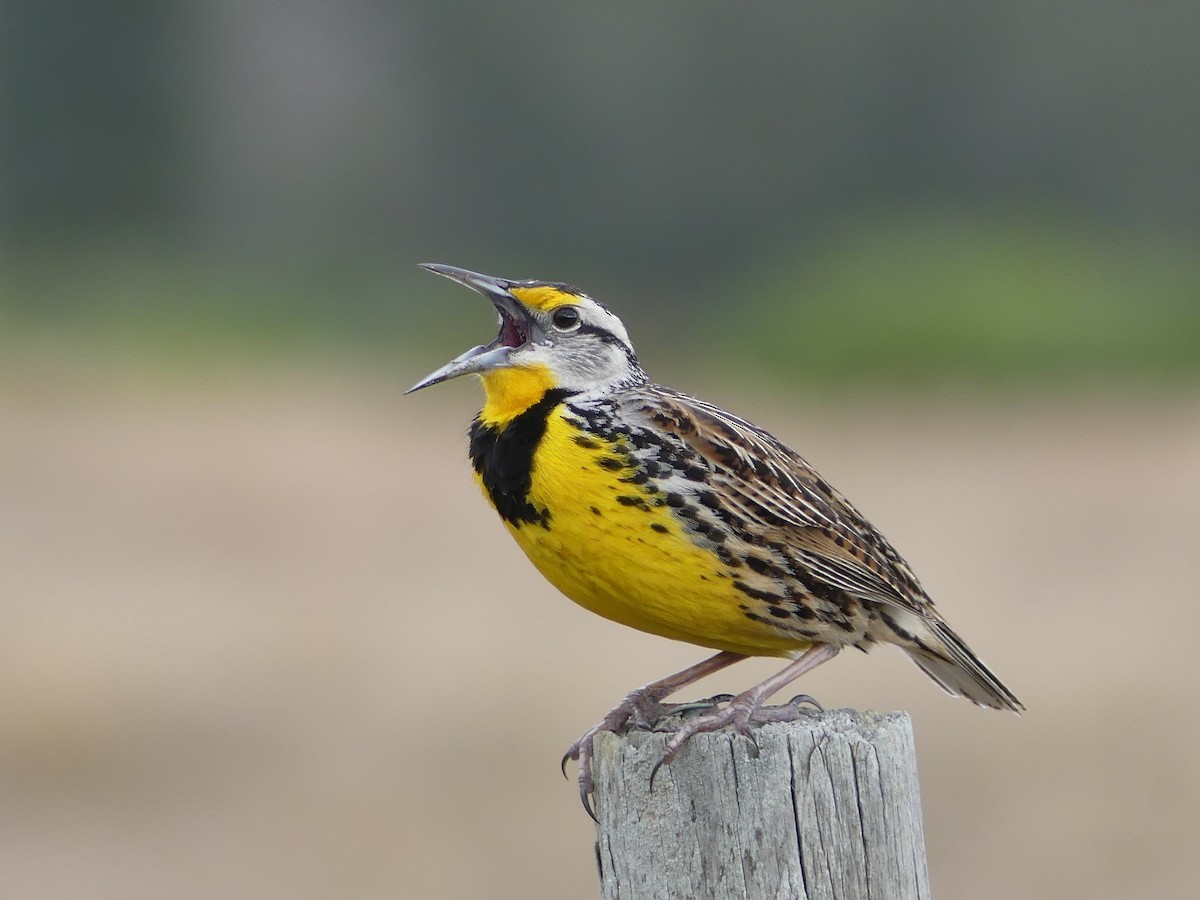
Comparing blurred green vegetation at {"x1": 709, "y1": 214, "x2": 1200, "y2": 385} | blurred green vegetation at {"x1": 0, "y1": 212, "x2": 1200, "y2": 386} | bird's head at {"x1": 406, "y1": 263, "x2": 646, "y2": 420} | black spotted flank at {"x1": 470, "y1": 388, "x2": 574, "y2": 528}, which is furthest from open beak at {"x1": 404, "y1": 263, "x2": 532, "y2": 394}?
blurred green vegetation at {"x1": 709, "y1": 214, "x2": 1200, "y2": 385}

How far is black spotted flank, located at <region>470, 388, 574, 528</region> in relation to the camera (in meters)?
3.00

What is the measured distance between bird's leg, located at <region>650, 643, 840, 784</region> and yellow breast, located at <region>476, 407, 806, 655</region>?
12 centimetres

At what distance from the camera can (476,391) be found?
1309 centimetres

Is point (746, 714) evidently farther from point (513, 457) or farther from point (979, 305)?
point (979, 305)

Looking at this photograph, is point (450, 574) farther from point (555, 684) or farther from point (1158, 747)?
point (1158, 747)

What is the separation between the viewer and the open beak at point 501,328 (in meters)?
3.06

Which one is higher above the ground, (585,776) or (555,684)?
(555,684)

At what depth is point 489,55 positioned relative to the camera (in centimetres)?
1861

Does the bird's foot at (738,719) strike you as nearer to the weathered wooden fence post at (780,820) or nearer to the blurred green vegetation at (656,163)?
the weathered wooden fence post at (780,820)

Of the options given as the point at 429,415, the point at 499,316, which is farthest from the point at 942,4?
the point at 499,316

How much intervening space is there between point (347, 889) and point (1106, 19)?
14.8 metres

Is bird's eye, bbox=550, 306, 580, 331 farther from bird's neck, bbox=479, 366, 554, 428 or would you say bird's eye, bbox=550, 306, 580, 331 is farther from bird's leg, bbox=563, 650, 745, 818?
bird's leg, bbox=563, 650, 745, 818

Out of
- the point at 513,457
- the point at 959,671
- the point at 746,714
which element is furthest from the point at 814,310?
the point at 746,714

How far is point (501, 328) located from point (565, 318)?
0.12 metres
